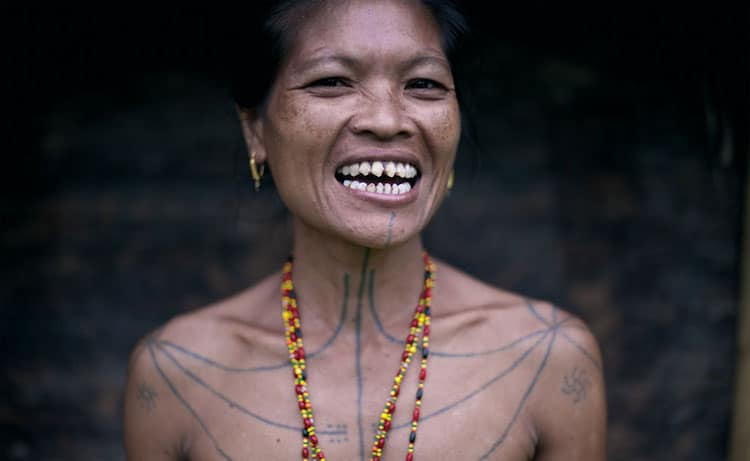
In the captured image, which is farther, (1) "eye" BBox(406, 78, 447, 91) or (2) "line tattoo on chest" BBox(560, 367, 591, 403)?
(2) "line tattoo on chest" BBox(560, 367, 591, 403)

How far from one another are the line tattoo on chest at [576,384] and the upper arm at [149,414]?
3.62 ft

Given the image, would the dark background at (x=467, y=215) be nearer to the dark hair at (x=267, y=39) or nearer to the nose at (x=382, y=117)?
the dark hair at (x=267, y=39)

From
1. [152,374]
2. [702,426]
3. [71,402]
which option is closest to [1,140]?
[71,402]

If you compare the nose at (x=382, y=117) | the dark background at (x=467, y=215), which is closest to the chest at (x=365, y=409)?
the nose at (x=382, y=117)

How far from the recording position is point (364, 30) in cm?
210

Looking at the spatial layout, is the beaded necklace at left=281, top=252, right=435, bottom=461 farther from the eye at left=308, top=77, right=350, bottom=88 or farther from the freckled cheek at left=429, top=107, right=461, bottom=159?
the eye at left=308, top=77, right=350, bottom=88

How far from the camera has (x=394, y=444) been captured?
222cm

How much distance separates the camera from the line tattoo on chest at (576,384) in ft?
7.79

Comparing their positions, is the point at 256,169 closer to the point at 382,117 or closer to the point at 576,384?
the point at 382,117

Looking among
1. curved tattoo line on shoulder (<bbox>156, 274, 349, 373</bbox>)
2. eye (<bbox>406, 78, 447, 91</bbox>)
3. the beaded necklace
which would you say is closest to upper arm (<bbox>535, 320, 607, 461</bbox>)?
the beaded necklace

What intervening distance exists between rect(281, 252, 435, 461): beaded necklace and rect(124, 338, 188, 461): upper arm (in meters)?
0.39

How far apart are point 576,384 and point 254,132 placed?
1.16m

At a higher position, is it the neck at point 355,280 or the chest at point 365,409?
the neck at point 355,280

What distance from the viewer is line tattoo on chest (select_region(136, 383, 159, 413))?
2443 millimetres
